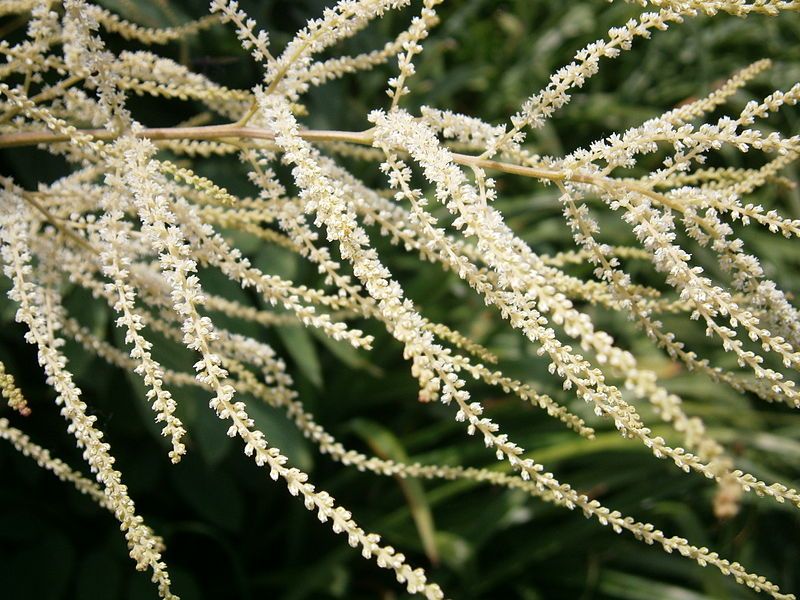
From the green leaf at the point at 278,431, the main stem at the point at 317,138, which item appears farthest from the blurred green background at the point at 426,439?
the main stem at the point at 317,138

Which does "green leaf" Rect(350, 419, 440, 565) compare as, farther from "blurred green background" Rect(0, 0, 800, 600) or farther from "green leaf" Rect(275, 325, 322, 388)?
"green leaf" Rect(275, 325, 322, 388)

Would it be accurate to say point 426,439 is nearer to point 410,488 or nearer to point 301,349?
point 410,488

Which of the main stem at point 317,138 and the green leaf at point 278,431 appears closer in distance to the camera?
the main stem at point 317,138

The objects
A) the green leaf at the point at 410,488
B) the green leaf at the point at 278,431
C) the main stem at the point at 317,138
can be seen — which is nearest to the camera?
the main stem at the point at 317,138

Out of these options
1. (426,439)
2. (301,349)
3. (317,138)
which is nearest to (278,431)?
(301,349)

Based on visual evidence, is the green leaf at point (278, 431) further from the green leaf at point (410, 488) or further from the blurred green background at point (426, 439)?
the green leaf at point (410, 488)

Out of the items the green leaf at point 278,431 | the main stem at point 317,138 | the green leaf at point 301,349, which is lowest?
the green leaf at point 278,431

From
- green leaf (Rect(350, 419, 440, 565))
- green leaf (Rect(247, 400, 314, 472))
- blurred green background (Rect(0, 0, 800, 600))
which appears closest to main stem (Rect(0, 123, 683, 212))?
blurred green background (Rect(0, 0, 800, 600))

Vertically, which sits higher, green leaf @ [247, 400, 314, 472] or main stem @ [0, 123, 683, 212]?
main stem @ [0, 123, 683, 212]

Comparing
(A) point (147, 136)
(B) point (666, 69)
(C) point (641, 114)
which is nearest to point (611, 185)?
(A) point (147, 136)
